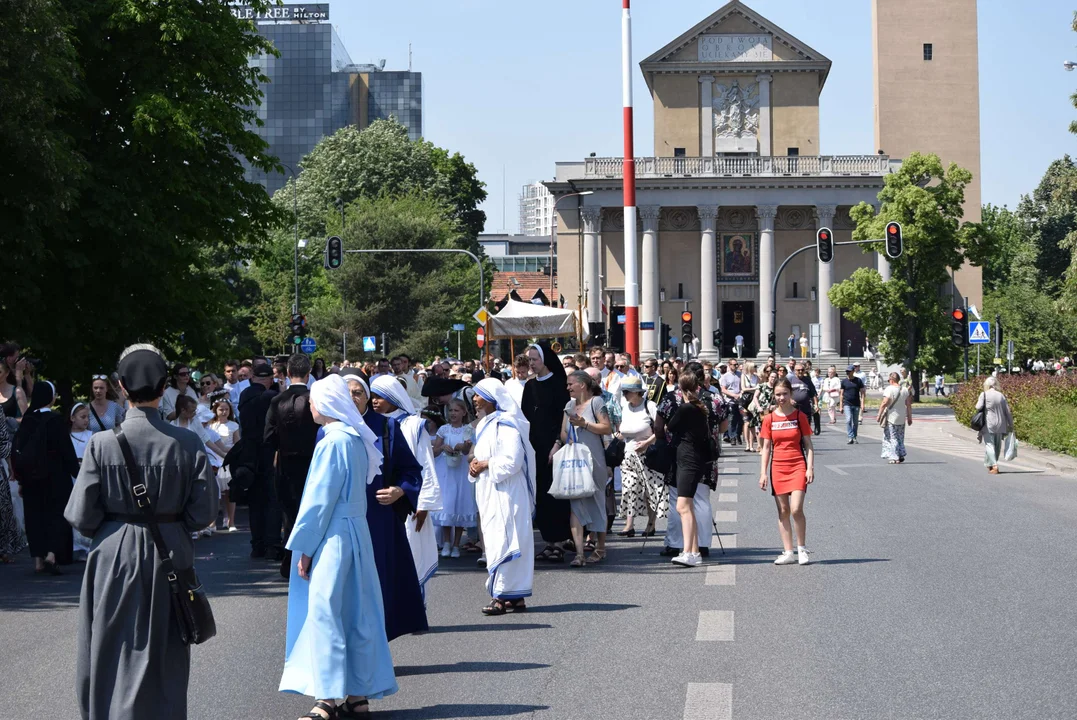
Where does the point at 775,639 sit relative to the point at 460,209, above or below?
below

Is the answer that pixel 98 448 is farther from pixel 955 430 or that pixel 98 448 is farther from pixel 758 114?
pixel 758 114

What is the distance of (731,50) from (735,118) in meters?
4.07

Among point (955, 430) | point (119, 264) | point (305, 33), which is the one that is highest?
point (305, 33)

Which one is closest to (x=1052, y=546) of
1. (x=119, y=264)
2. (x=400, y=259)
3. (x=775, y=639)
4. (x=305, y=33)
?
(x=775, y=639)

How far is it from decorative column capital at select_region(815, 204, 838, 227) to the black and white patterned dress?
71222 millimetres

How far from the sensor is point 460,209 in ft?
297

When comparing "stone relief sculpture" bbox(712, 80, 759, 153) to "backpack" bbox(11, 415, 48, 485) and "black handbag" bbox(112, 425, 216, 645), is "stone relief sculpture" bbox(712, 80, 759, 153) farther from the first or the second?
"black handbag" bbox(112, 425, 216, 645)

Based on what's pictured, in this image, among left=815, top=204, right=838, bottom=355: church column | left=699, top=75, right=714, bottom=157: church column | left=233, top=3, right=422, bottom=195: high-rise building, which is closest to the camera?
left=815, top=204, right=838, bottom=355: church column

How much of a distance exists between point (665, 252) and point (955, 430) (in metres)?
48.4

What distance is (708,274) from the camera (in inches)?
3209

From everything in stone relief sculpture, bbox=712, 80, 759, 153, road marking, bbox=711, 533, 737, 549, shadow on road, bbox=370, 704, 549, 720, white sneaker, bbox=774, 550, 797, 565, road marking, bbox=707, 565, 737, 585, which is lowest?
road marking, bbox=711, 533, 737, 549

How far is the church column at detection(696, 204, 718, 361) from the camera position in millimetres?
81375

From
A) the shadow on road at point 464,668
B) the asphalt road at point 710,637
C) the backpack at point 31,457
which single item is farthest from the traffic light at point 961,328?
the shadow on road at point 464,668

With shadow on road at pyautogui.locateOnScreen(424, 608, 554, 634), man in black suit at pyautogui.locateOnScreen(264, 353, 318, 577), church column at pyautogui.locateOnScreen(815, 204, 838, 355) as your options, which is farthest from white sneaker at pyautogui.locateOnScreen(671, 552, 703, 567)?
church column at pyautogui.locateOnScreen(815, 204, 838, 355)
